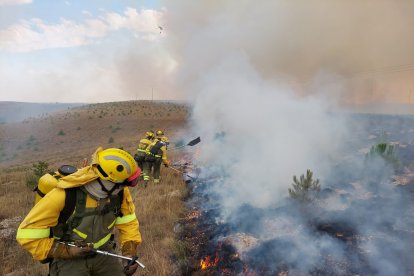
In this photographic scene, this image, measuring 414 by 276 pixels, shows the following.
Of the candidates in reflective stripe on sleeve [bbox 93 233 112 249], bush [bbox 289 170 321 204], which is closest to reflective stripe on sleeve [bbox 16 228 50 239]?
reflective stripe on sleeve [bbox 93 233 112 249]

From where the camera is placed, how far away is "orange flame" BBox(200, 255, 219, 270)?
5.34 metres

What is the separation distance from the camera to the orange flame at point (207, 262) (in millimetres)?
5340

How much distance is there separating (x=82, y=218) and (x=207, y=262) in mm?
2813

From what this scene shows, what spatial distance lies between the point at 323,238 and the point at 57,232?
4195 millimetres

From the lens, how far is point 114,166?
10.2 feet

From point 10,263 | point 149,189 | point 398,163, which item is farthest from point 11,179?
point 398,163

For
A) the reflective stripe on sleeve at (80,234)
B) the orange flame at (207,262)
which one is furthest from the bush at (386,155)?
the reflective stripe on sleeve at (80,234)

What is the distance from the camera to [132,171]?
3199 millimetres

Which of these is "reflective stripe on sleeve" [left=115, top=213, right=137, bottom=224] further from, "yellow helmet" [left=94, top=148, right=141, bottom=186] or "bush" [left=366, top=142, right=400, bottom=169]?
"bush" [left=366, top=142, right=400, bottom=169]

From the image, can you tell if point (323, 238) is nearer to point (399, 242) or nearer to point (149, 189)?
point (399, 242)

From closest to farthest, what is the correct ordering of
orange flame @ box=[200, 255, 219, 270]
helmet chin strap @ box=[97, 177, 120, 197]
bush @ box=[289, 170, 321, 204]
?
helmet chin strap @ box=[97, 177, 120, 197] < orange flame @ box=[200, 255, 219, 270] < bush @ box=[289, 170, 321, 204]

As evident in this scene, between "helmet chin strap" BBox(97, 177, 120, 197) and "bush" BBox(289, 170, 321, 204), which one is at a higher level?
"helmet chin strap" BBox(97, 177, 120, 197)

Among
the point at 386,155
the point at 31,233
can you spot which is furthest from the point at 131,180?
the point at 386,155

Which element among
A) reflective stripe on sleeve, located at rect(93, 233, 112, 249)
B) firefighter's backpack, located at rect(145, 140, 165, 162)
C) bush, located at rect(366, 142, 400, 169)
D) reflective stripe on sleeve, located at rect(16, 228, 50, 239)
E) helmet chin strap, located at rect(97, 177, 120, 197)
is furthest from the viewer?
firefighter's backpack, located at rect(145, 140, 165, 162)
